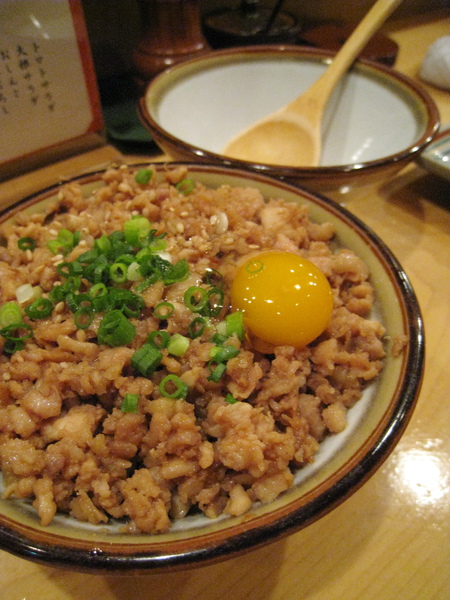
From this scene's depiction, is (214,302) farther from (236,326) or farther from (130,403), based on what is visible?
(130,403)

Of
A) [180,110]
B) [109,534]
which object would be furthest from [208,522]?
[180,110]

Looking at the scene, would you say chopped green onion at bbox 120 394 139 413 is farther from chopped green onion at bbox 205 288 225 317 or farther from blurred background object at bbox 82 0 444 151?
blurred background object at bbox 82 0 444 151

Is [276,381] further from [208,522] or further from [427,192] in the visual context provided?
[427,192]

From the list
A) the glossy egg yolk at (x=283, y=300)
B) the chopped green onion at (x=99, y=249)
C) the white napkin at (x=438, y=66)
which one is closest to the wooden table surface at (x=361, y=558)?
the glossy egg yolk at (x=283, y=300)

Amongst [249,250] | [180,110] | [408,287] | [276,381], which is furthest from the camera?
[180,110]

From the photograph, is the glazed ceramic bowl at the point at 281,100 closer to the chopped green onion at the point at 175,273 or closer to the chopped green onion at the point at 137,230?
the chopped green onion at the point at 137,230

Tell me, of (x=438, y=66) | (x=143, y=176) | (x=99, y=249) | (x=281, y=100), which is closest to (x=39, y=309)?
(x=99, y=249)

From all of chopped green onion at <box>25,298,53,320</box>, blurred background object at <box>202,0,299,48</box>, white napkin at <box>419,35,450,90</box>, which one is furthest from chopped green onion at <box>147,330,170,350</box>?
white napkin at <box>419,35,450,90</box>
